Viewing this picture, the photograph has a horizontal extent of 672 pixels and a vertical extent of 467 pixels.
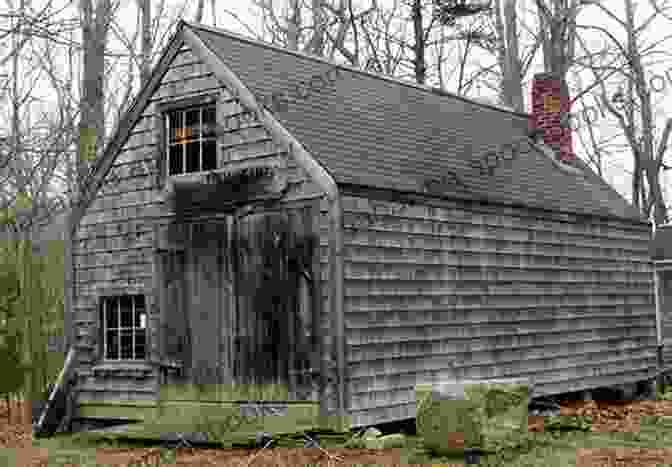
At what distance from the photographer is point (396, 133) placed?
15500 millimetres

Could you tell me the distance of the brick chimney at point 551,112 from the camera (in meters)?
20.7

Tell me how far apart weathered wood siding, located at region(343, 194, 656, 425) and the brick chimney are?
2429 millimetres

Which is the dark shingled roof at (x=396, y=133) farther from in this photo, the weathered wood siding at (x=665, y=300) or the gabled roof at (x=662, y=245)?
the weathered wood siding at (x=665, y=300)

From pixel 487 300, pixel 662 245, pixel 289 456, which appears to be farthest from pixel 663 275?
pixel 289 456

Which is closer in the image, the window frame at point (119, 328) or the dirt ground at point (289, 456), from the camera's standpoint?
the dirt ground at point (289, 456)

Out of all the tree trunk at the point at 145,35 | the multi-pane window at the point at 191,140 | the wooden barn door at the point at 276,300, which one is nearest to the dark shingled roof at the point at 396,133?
the multi-pane window at the point at 191,140

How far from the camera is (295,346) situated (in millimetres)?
12852

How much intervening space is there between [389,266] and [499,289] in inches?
117

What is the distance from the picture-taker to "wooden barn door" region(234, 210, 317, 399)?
12797 mm

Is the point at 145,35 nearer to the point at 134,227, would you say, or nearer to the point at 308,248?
the point at 134,227

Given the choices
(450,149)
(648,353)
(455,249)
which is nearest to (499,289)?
(455,249)

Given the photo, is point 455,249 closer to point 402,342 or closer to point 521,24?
point 402,342

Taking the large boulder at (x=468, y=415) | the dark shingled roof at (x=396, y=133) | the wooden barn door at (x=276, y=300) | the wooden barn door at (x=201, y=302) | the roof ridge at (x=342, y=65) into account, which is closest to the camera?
the large boulder at (x=468, y=415)

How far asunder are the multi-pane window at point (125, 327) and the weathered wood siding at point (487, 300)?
3.86m
